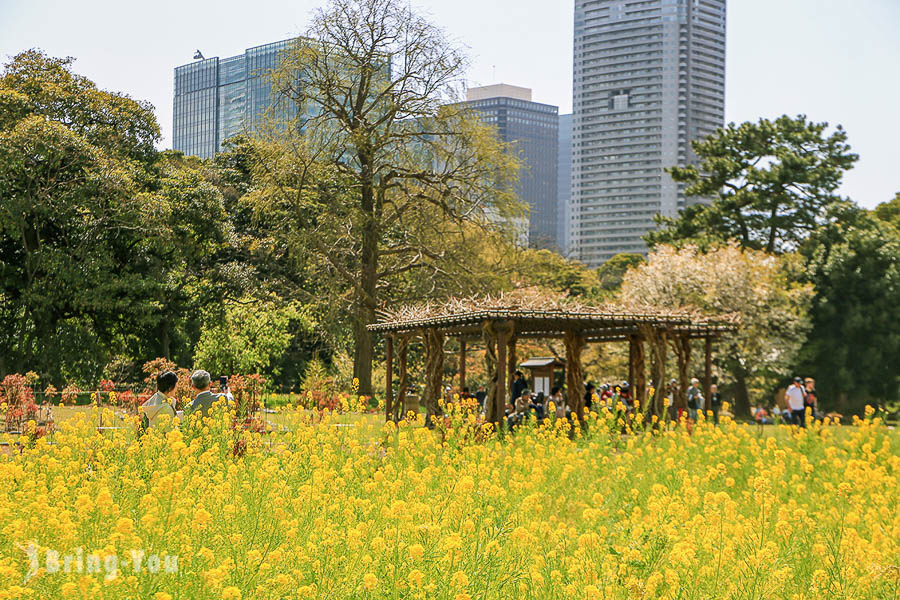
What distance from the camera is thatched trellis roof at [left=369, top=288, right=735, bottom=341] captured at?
12.8 metres

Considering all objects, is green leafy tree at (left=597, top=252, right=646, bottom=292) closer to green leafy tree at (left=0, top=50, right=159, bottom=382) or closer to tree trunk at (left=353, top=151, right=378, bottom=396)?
tree trunk at (left=353, top=151, right=378, bottom=396)

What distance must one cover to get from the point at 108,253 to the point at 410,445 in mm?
17760

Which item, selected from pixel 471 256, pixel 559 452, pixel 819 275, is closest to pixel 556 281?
pixel 819 275

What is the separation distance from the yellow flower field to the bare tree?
15.8 m

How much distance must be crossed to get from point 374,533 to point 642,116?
11201cm

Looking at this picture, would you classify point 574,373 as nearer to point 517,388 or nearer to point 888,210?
point 517,388

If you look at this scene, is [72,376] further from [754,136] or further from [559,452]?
[754,136]

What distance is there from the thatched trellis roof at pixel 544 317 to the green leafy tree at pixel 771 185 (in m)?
20.3

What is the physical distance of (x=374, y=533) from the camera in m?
4.91

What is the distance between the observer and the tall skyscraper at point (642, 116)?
360ft

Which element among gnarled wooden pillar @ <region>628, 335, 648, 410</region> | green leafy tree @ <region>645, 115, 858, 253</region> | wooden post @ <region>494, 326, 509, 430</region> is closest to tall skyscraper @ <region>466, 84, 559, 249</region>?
green leafy tree @ <region>645, 115, 858, 253</region>

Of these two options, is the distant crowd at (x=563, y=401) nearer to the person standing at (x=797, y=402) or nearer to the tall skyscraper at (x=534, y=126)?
the person standing at (x=797, y=402)

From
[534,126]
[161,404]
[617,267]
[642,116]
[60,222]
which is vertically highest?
[534,126]

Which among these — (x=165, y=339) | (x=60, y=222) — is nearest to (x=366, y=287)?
(x=165, y=339)
